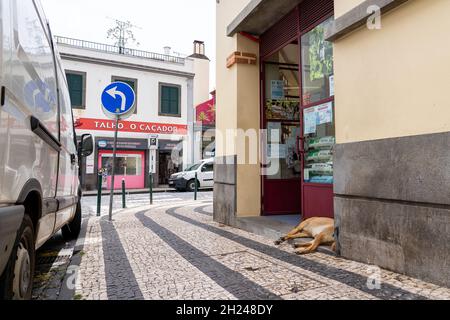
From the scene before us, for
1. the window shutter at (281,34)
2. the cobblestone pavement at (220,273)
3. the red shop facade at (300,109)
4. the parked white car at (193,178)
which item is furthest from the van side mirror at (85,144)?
the parked white car at (193,178)

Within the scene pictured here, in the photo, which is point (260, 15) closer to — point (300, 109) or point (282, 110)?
point (282, 110)

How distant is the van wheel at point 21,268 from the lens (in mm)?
2055

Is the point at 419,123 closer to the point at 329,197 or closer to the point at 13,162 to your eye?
the point at 329,197

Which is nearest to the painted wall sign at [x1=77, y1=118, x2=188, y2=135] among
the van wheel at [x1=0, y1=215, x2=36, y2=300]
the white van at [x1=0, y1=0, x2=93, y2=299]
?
the white van at [x1=0, y1=0, x2=93, y2=299]

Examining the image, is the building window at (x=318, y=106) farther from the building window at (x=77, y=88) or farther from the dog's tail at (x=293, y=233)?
the building window at (x=77, y=88)

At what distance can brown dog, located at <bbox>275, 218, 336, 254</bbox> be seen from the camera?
4.30 m

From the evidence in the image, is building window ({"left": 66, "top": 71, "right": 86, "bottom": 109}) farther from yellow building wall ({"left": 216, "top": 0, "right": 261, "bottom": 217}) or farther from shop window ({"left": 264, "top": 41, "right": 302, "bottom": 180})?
shop window ({"left": 264, "top": 41, "right": 302, "bottom": 180})

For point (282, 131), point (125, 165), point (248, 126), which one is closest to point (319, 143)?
point (282, 131)

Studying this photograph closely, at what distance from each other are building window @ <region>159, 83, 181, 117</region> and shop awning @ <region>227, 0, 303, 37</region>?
49.9 feet

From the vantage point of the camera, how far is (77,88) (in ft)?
63.3

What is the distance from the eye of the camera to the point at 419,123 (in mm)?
3193

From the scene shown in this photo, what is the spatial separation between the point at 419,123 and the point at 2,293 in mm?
3418
